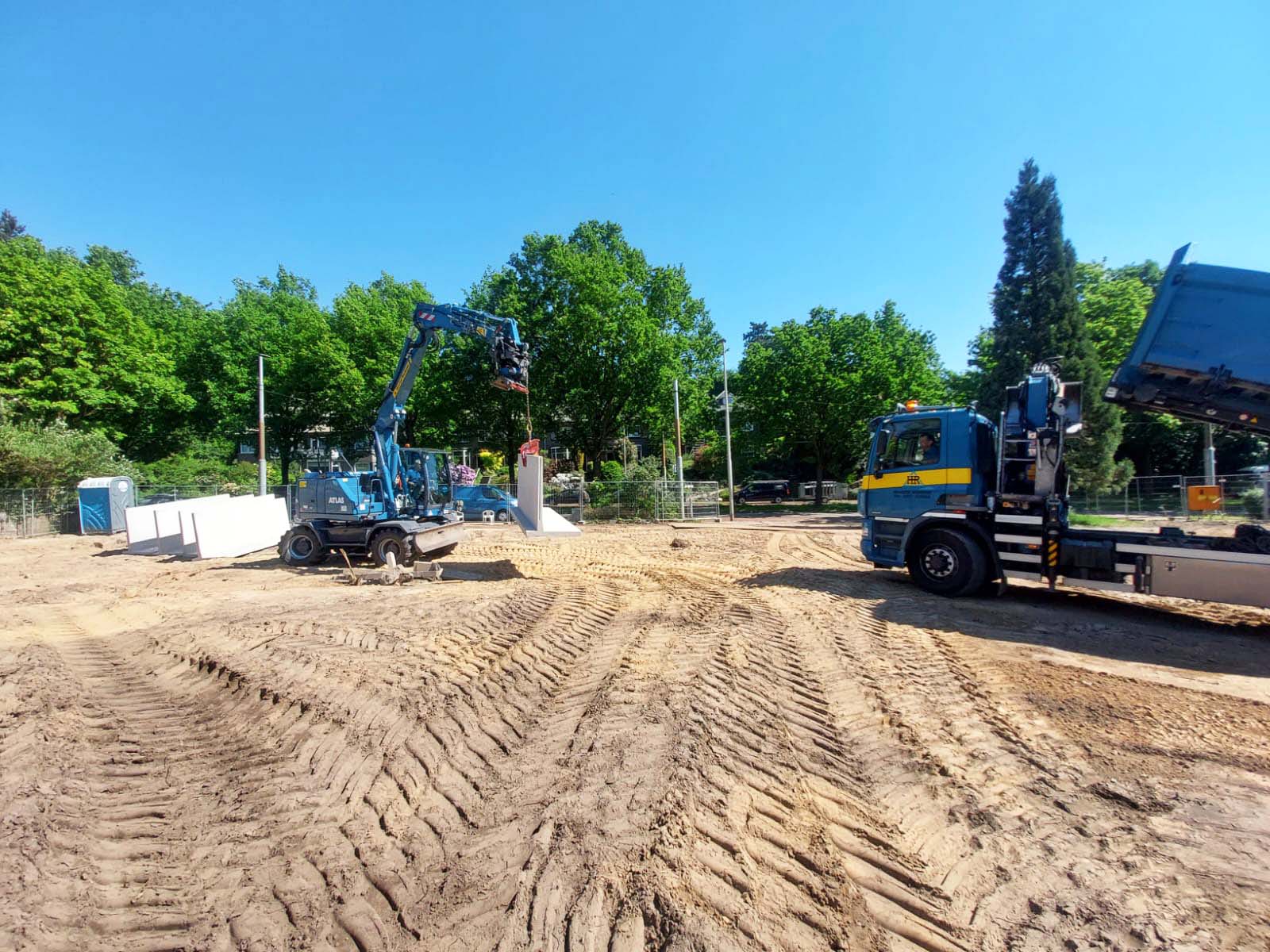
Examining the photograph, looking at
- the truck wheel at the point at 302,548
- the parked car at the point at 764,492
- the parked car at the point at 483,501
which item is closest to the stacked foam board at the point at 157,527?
the truck wheel at the point at 302,548

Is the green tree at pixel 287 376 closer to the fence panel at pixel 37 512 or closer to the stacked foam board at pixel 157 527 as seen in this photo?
the fence panel at pixel 37 512

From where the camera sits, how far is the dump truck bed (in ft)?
22.8

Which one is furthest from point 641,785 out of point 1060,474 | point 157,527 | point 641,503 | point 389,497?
point 641,503

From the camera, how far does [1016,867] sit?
2.88 meters

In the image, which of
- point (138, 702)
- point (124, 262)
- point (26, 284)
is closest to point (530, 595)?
point (138, 702)

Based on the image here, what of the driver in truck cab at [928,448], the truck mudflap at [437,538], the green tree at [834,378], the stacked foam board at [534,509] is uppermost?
the green tree at [834,378]

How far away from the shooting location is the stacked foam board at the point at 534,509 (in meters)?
11.0

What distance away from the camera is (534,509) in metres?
11.2

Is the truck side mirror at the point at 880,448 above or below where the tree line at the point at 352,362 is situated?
below

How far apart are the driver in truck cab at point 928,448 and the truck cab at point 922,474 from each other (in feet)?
0.04

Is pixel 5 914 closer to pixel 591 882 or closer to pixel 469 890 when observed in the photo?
pixel 469 890

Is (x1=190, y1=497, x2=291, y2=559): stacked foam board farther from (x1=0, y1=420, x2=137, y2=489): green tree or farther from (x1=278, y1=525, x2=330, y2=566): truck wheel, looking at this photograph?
(x1=0, y1=420, x2=137, y2=489): green tree

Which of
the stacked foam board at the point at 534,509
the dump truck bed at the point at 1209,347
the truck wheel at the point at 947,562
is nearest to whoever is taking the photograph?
the dump truck bed at the point at 1209,347

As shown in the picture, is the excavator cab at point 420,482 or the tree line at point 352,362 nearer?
the excavator cab at point 420,482
